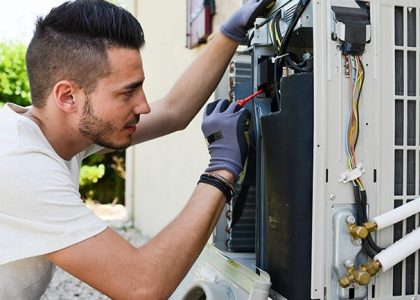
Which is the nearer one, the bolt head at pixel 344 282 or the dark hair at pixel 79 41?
the bolt head at pixel 344 282

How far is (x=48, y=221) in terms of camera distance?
127 cm

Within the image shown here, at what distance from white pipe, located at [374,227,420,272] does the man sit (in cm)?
45

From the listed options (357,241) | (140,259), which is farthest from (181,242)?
(357,241)

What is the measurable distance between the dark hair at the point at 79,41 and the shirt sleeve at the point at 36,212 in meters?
0.27

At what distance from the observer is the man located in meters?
1.27

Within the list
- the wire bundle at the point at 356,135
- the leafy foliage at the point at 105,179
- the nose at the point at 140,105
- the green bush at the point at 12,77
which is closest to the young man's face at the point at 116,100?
the nose at the point at 140,105

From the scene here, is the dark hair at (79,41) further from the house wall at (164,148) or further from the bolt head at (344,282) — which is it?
the house wall at (164,148)

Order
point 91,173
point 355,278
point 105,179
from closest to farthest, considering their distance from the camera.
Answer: point 355,278 → point 91,173 → point 105,179

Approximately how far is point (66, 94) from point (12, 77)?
7226 mm

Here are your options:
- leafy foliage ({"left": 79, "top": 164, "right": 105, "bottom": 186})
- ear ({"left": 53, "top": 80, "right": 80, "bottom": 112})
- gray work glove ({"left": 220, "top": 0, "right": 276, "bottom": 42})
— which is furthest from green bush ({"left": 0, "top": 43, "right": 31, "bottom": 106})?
ear ({"left": 53, "top": 80, "right": 80, "bottom": 112})

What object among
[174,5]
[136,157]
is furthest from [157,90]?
[136,157]

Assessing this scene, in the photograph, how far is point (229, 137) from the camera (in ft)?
4.90

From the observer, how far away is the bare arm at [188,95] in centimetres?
191

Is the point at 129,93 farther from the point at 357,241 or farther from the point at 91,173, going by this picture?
the point at 91,173
